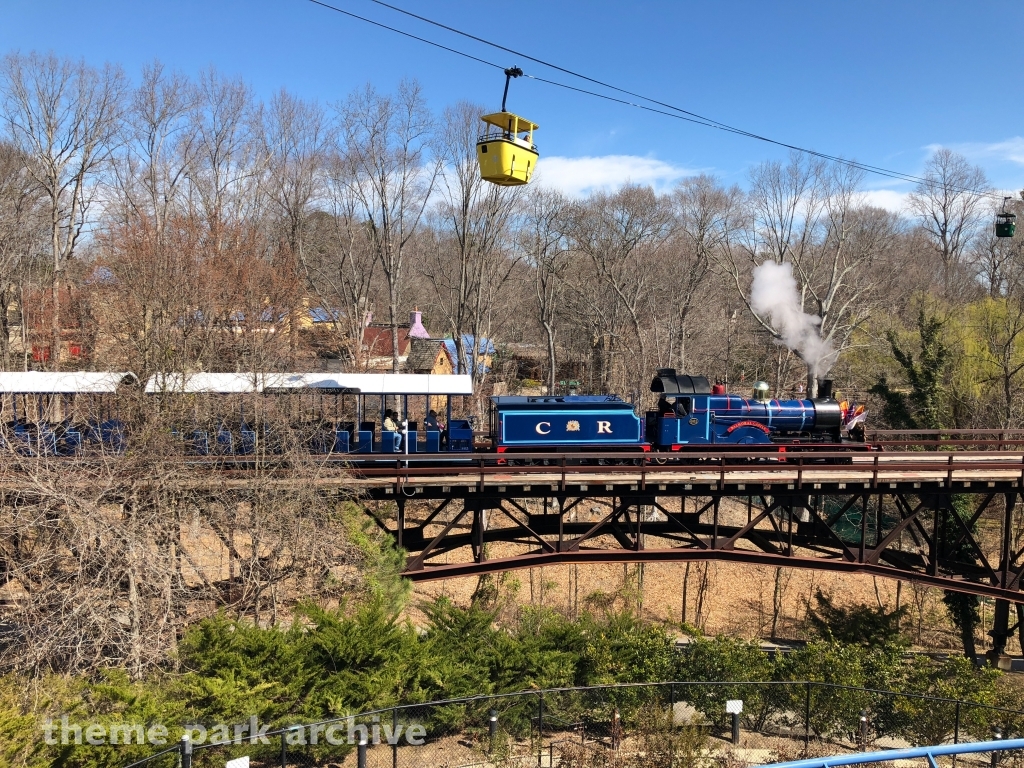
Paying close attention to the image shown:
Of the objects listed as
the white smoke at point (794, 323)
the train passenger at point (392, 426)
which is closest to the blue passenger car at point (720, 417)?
the train passenger at point (392, 426)

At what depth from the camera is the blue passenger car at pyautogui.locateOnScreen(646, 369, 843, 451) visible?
18203 mm

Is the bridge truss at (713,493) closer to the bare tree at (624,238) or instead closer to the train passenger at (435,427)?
the train passenger at (435,427)

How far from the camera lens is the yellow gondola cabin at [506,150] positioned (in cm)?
1175

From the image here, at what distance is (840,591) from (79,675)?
91.1 feet

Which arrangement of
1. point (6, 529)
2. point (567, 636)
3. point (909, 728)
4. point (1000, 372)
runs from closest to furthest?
point (6, 529), point (909, 728), point (567, 636), point (1000, 372)

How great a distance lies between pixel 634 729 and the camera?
12.9 metres

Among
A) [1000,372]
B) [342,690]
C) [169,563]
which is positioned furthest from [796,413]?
[1000,372]

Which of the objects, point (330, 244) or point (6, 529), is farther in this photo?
point (330, 244)

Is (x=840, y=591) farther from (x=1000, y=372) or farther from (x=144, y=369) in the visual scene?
(x=144, y=369)

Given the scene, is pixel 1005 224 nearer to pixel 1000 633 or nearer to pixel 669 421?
pixel 669 421

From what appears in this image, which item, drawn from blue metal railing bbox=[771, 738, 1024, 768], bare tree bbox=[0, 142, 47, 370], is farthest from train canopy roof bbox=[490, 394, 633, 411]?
bare tree bbox=[0, 142, 47, 370]

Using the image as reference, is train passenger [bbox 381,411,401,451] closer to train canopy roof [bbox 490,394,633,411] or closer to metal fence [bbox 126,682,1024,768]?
train canopy roof [bbox 490,394,633,411]

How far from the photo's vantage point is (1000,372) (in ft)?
119

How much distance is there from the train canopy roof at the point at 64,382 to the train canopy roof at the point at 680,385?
47.8 feet
